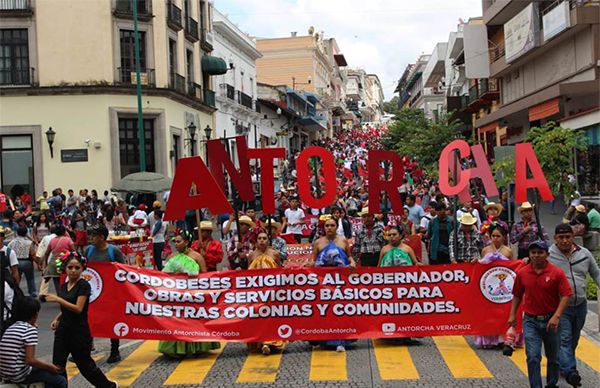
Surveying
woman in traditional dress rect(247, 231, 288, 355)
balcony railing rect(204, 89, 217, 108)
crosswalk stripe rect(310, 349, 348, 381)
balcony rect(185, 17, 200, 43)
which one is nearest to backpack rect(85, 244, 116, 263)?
woman in traditional dress rect(247, 231, 288, 355)

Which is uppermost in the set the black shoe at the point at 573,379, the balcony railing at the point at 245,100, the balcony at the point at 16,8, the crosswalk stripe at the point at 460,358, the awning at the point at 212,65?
the balcony at the point at 16,8

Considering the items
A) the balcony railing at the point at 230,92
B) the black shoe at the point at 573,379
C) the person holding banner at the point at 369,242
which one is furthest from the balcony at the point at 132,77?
the black shoe at the point at 573,379

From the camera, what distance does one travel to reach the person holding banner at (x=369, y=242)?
10836 millimetres

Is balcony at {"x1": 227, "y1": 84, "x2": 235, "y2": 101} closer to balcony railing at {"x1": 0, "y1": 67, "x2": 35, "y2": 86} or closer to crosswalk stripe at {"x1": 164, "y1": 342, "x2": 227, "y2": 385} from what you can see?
balcony railing at {"x1": 0, "y1": 67, "x2": 35, "y2": 86}

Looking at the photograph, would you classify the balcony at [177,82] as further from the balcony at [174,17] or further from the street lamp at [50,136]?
the street lamp at [50,136]

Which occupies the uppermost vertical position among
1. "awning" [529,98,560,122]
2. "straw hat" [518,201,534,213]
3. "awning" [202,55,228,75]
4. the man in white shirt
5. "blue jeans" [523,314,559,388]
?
"awning" [202,55,228,75]

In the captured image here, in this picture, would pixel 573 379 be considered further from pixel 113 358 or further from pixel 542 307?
pixel 113 358

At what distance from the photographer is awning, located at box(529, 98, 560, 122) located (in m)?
29.3

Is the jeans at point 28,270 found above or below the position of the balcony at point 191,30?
below

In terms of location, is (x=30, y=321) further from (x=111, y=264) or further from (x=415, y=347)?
(x=415, y=347)

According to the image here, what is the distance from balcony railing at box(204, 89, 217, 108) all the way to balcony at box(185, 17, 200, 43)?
287 cm

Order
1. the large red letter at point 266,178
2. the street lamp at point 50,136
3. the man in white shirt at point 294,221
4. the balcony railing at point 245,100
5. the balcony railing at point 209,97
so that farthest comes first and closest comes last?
the balcony railing at point 245,100
the balcony railing at point 209,97
the street lamp at point 50,136
the man in white shirt at point 294,221
the large red letter at point 266,178

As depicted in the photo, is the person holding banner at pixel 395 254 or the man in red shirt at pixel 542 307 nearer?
the man in red shirt at pixel 542 307

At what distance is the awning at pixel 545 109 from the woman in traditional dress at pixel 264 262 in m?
22.5
